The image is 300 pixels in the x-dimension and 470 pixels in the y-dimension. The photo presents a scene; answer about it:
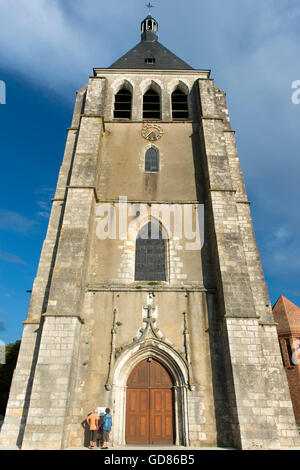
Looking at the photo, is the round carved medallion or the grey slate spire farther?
the grey slate spire

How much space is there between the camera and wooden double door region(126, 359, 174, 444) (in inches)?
308

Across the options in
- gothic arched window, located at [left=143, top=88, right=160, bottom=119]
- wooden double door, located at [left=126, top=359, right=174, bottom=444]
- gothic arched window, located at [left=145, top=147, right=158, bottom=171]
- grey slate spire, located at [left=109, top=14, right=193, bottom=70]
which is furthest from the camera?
grey slate spire, located at [left=109, top=14, right=193, bottom=70]

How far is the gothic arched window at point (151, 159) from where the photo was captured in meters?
11.8

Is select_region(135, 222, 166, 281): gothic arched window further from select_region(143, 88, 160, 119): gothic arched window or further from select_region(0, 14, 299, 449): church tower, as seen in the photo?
select_region(143, 88, 160, 119): gothic arched window

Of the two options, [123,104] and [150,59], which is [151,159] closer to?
[123,104]

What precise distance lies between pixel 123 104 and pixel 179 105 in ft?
8.40

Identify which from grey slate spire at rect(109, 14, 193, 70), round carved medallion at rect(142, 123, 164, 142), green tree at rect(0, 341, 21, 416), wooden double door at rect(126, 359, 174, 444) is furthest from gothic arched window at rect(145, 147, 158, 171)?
green tree at rect(0, 341, 21, 416)

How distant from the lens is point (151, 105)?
46.8ft

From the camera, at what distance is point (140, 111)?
13.5 m

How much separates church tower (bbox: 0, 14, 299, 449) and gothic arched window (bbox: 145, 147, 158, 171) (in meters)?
0.04

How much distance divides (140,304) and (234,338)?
2716mm

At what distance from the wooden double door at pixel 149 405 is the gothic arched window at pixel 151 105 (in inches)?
400
